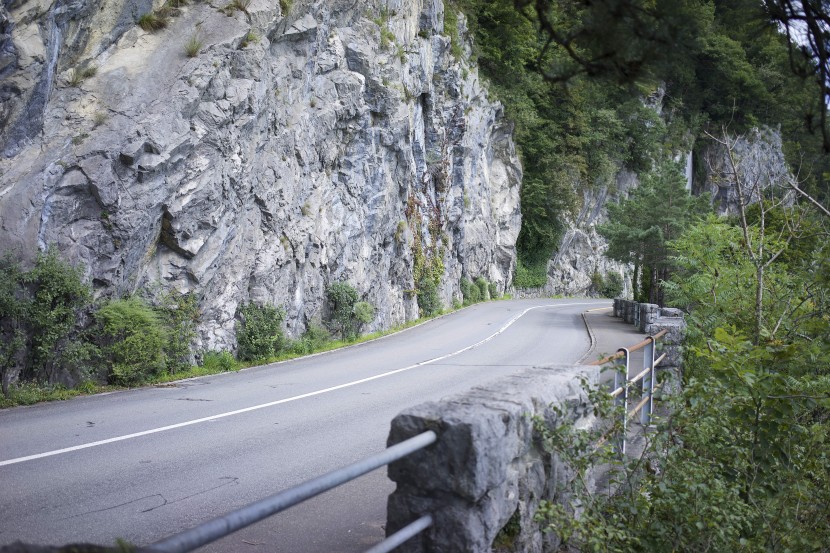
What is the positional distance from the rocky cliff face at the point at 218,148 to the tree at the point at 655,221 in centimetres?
1107

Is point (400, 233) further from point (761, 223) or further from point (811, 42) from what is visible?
point (811, 42)

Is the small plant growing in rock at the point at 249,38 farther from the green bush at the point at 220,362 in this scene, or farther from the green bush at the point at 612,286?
the green bush at the point at 612,286

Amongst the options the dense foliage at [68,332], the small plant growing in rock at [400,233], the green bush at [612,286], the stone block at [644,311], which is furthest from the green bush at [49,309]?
the green bush at [612,286]

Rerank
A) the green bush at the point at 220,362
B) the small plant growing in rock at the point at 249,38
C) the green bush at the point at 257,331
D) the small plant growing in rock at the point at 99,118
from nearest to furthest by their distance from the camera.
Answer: the small plant growing in rock at the point at 99,118 → the green bush at the point at 220,362 → the green bush at the point at 257,331 → the small plant growing in rock at the point at 249,38

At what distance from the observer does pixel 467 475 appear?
3402 millimetres

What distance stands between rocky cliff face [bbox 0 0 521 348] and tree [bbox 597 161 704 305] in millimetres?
11073

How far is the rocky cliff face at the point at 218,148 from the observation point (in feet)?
43.4

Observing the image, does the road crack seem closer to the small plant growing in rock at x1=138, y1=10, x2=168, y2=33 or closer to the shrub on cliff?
the small plant growing in rock at x1=138, y1=10, x2=168, y2=33

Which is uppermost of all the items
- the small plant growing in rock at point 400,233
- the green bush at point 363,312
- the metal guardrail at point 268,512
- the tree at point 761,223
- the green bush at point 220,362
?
the small plant growing in rock at point 400,233

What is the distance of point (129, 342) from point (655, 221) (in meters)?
25.1

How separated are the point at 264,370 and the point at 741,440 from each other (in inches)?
455

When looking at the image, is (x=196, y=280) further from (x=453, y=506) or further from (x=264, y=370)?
(x=453, y=506)

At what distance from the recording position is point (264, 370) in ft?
50.8

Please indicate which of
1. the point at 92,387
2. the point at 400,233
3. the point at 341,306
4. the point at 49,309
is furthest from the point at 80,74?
the point at 400,233
